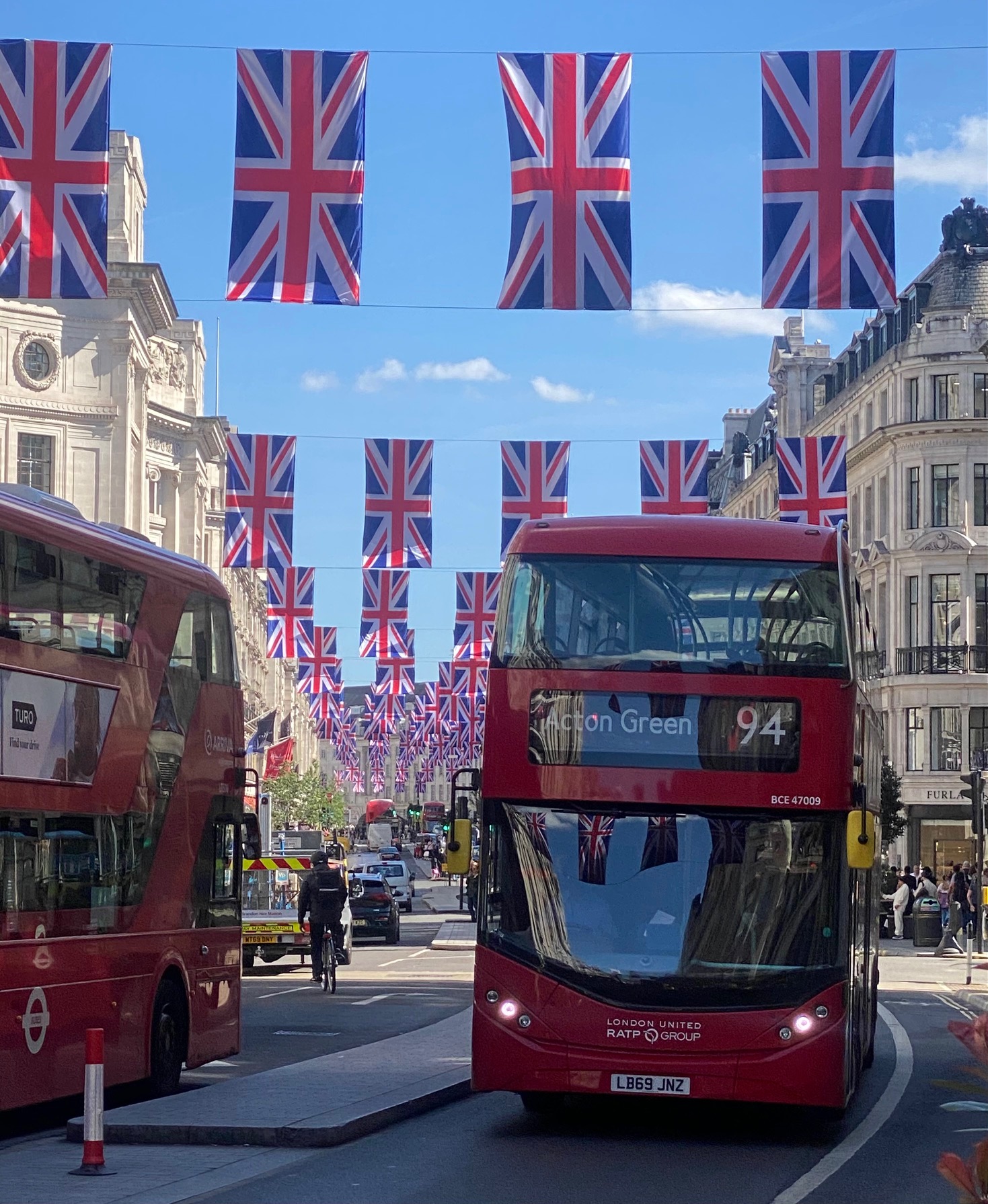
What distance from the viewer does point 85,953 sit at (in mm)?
13695

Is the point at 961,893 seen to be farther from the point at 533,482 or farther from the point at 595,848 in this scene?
the point at 595,848

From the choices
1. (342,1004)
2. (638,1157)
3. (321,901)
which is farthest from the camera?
(321,901)

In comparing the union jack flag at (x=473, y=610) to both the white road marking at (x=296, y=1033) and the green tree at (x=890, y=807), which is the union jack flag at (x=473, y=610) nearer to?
the green tree at (x=890, y=807)

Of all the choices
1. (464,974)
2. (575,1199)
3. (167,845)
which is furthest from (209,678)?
(464,974)

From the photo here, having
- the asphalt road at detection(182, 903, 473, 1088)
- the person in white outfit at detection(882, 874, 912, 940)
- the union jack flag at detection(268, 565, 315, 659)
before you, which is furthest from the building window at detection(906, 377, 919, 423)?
the asphalt road at detection(182, 903, 473, 1088)

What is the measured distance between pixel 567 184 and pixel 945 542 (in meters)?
46.5

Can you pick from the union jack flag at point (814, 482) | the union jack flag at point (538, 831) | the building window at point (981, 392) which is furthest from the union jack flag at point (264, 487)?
the building window at point (981, 392)

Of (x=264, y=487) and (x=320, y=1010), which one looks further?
(x=264, y=487)

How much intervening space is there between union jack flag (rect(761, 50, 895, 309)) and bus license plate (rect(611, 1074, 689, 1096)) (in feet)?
30.1

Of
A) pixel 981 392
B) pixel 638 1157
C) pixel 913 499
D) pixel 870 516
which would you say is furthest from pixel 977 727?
pixel 638 1157

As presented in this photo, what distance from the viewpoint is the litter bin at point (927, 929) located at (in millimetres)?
41875

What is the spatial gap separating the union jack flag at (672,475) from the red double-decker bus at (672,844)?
1963cm

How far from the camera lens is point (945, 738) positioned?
62.9m

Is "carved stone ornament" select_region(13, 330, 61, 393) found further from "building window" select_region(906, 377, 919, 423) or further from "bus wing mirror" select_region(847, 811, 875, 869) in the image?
"bus wing mirror" select_region(847, 811, 875, 869)
